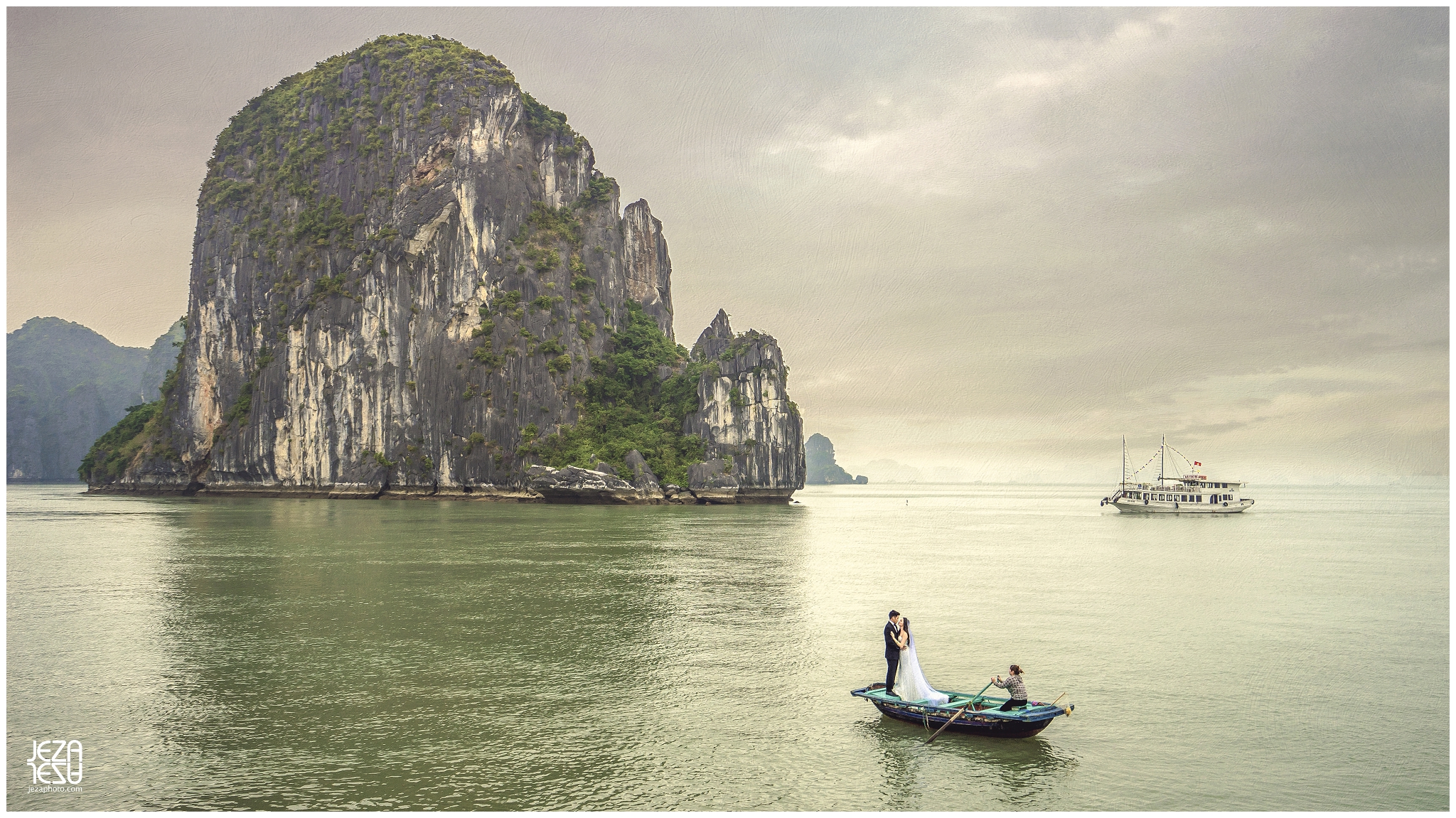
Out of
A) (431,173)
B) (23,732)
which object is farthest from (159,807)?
(431,173)

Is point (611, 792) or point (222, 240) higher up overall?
point (222, 240)

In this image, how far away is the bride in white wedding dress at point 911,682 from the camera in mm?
15203

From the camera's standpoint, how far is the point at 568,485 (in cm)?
9081

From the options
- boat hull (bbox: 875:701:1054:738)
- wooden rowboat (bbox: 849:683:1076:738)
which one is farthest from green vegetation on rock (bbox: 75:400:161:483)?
boat hull (bbox: 875:701:1054:738)

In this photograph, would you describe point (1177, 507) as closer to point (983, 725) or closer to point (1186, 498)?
point (1186, 498)

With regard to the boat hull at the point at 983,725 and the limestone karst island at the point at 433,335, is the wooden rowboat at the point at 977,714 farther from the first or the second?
the limestone karst island at the point at 433,335

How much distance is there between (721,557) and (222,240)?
107645mm

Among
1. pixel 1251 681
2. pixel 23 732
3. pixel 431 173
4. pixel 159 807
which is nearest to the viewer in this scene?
pixel 159 807

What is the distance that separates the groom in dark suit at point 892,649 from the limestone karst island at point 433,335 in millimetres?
75779

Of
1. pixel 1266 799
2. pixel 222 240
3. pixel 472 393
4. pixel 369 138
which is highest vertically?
pixel 369 138

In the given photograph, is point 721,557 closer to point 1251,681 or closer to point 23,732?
point 1251,681

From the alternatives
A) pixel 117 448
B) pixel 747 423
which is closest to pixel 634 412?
pixel 747 423
